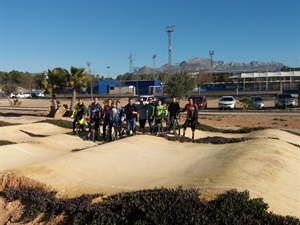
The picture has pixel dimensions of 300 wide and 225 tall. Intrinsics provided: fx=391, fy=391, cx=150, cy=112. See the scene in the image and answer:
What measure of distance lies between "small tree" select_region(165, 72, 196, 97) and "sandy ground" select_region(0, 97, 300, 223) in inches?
1108

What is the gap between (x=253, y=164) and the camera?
955 cm

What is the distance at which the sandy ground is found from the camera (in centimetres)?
790

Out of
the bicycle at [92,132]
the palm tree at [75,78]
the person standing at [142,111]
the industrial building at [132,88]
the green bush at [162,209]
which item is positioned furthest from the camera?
the industrial building at [132,88]

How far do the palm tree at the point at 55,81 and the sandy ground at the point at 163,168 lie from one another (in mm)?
20291

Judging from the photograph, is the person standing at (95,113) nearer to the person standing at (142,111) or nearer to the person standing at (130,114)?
the person standing at (130,114)

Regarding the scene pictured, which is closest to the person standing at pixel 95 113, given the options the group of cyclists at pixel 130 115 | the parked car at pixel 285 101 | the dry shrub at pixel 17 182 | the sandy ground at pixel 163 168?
the group of cyclists at pixel 130 115

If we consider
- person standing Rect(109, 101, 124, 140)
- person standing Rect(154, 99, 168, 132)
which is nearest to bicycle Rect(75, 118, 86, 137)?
person standing Rect(109, 101, 124, 140)

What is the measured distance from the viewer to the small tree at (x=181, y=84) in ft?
141

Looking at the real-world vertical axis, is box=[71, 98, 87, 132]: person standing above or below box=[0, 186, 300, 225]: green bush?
above

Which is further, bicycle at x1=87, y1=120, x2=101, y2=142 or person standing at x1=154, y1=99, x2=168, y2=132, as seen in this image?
bicycle at x1=87, y1=120, x2=101, y2=142

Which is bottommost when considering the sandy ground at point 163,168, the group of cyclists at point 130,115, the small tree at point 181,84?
the sandy ground at point 163,168

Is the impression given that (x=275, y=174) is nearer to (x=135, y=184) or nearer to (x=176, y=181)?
(x=176, y=181)

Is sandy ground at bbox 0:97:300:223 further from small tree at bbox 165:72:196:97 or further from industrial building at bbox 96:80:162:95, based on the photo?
industrial building at bbox 96:80:162:95

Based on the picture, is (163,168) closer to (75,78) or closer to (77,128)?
(77,128)
